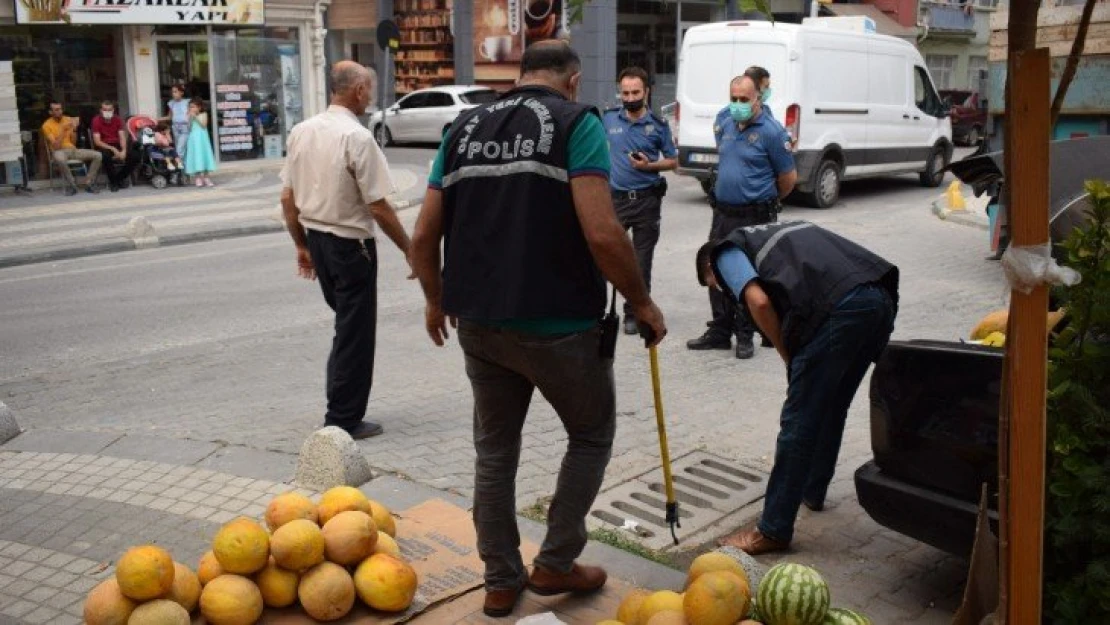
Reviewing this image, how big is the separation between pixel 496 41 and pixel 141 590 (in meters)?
28.2

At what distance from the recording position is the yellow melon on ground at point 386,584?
151 inches

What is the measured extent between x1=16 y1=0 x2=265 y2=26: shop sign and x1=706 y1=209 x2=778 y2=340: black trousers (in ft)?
47.8

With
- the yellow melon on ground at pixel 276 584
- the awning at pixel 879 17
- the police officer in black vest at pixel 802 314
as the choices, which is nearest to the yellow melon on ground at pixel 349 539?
the yellow melon on ground at pixel 276 584

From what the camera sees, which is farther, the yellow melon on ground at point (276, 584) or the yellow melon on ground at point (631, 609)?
the yellow melon on ground at point (276, 584)

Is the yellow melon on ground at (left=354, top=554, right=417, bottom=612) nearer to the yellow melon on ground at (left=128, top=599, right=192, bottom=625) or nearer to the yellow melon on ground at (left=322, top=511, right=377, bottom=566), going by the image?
the yellow melon on ground at (left=322, top=511, right=377, bottom=566)

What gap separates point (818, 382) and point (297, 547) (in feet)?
6.91

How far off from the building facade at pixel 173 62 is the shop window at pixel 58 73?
2 cm

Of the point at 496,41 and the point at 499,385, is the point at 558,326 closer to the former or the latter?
the point at 499,385

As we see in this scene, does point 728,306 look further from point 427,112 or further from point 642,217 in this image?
point 427,112

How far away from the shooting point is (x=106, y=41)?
20.2 metres

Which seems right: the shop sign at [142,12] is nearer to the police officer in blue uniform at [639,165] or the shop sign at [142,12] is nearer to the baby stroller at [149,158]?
the baby stroller at [149,158]

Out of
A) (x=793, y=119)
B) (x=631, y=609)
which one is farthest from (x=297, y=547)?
(x=793, y=119)

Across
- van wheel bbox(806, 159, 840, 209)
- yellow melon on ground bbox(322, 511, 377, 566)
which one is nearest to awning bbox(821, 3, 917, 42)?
van wheel bbox(806, 159, 840, 209)

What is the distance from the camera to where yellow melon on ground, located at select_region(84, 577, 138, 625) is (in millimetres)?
3662
